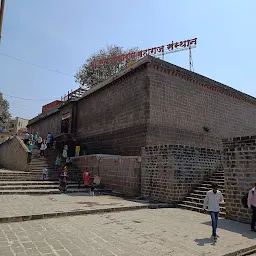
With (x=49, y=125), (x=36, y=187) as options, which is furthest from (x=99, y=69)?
(x=36, y=187)

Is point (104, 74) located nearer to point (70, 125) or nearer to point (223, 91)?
point (70, 125)

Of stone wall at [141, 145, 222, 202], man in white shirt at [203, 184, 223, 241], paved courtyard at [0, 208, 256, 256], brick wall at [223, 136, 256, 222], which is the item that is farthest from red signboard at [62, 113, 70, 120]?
man in white shirt at [203, 184, 223, 241]

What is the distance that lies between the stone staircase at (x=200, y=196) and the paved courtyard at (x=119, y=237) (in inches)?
70.6

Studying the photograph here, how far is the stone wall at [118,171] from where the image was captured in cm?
1254

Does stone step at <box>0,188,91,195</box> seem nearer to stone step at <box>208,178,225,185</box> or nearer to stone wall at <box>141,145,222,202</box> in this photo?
stone wall at <box>141,145,222,202</box>

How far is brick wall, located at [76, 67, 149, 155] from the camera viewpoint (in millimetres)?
15234

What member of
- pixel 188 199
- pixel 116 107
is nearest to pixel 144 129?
pixel 116 107

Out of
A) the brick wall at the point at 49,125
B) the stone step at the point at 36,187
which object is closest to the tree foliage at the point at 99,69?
the brick wall at the point at 49,125

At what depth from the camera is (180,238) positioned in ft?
18.7

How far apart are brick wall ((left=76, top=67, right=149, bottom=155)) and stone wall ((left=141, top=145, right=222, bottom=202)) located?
2.88 m

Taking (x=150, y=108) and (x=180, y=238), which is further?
(x=150, y=108)

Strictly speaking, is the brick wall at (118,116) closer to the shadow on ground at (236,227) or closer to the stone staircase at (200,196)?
the stone staircase at (200,196)

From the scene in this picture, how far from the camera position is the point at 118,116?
1725 centimetres

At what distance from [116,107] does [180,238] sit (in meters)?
12.8
